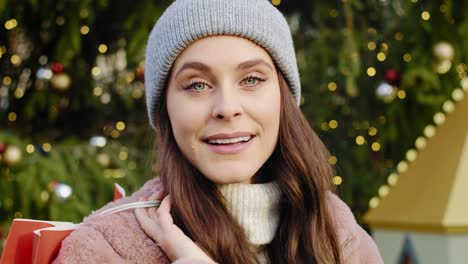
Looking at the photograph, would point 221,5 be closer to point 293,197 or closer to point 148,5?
point 293,197

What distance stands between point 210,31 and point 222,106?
0.16 meters

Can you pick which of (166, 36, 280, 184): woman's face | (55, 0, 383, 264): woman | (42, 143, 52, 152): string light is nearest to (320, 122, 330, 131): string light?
(42, 143, 52, 152): string light

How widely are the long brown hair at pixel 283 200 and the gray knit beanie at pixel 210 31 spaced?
2.0 inches

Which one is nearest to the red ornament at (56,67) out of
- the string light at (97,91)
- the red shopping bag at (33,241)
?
the string light at (97,91)

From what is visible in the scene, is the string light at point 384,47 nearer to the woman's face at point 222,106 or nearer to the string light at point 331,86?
the string light at point 331,86

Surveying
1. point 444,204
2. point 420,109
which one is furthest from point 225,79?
point 420,109

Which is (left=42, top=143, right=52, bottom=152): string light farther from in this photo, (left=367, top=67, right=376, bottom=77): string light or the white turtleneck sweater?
the white turtleneck sweater

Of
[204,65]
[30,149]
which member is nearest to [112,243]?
[204,65]

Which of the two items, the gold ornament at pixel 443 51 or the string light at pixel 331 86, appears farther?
the string light at pixel 331 86

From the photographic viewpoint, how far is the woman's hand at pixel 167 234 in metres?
1.63

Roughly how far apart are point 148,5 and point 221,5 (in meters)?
2.05

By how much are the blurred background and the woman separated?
163 centimetres

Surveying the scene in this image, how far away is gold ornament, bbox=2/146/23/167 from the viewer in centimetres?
318

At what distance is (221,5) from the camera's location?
172 centimetres
